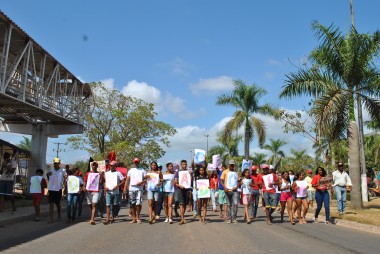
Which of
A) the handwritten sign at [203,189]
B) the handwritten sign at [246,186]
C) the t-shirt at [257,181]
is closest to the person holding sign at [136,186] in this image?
the handwritten sign at [203,189]

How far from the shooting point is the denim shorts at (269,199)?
1231cm

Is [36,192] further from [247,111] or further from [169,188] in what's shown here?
[247,111]

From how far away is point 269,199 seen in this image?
12375 millimetres

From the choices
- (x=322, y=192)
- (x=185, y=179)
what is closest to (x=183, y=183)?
(x=185, y=179)

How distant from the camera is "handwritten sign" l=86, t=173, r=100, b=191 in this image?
1198cm

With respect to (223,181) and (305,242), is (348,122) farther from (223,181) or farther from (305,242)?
(305,242)

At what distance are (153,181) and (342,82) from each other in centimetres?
971

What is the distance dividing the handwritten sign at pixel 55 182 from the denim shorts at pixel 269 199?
6.17 m

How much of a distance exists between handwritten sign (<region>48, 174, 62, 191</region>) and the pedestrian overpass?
17.1 feet

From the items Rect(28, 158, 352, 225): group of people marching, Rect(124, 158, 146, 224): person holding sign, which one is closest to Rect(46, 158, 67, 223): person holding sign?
Rect(28, 158, 352, 225): group of people marching

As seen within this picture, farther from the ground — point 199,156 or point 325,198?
point 199,156

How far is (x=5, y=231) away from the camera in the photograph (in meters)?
10.1

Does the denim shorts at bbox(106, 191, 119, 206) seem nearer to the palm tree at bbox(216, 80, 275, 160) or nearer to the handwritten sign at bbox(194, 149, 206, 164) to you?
the handwritten sign at bbox(194, 149, 206, 164)

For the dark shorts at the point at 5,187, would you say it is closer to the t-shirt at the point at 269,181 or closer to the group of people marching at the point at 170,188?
the group of people marching at the point at 170,188
